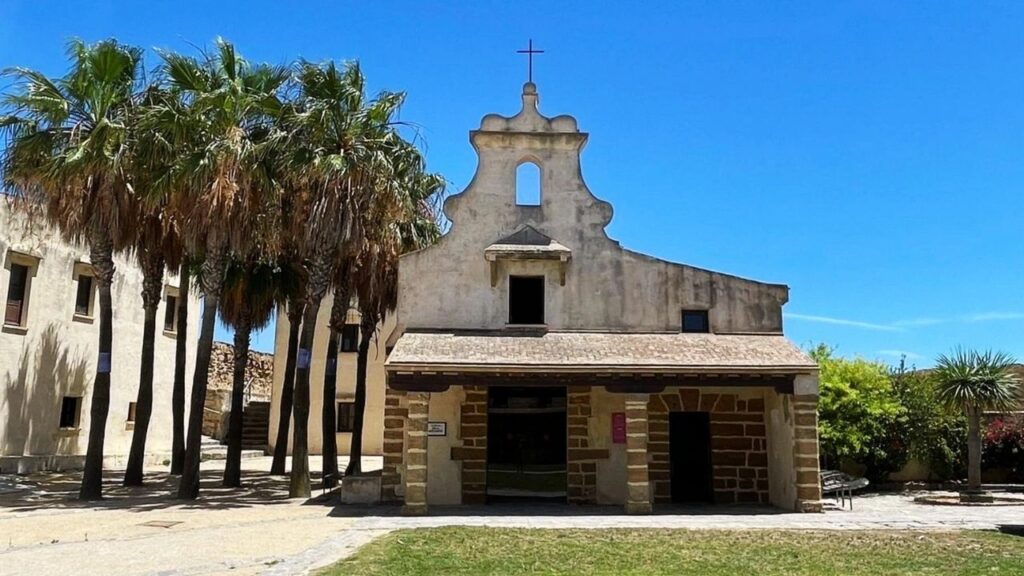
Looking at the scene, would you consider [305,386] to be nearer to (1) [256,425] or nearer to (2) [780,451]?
(2) [780,451]

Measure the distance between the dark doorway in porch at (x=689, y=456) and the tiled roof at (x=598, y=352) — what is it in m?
1.86

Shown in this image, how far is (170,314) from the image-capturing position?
2984cm

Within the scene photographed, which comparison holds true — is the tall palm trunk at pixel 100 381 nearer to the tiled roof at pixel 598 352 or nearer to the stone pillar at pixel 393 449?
the stone pillar at pixel 393 449

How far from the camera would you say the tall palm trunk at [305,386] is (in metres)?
17.4

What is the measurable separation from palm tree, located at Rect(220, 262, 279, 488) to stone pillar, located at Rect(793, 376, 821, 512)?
12.6 meters

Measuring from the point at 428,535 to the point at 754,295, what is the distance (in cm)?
928

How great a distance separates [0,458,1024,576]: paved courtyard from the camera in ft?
34.0

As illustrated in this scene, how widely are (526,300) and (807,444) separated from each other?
254 inches

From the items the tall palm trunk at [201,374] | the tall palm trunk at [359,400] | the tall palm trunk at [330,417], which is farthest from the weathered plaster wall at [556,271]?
the tall palm trunk at [201,374]

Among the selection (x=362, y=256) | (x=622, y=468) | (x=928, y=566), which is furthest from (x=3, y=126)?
(x=928, y=566)

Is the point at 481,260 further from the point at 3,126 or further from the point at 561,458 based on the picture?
the point at 3,126

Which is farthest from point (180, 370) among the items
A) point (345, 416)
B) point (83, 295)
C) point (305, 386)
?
point (345, 416)

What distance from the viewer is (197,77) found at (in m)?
17.8

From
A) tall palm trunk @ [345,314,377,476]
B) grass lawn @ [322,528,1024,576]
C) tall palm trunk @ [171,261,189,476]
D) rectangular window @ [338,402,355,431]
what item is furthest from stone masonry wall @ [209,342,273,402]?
grass lawn @ [322,528,1024,576]
